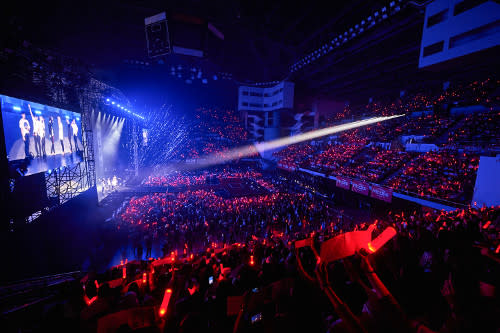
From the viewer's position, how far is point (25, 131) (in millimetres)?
8164

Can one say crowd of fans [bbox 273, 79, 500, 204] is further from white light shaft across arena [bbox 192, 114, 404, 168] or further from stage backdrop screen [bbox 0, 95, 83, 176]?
stage backdrop screen [bbox 0, 95, 83, 176]

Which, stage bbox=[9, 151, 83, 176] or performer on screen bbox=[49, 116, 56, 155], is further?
performer on screen bbox=[49, 116, 56, 155]

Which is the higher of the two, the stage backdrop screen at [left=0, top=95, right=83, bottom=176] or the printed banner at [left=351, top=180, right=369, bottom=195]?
the stage backdrop screen at [left=0, top=95, right=83, bottom=176]

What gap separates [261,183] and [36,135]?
901 inches

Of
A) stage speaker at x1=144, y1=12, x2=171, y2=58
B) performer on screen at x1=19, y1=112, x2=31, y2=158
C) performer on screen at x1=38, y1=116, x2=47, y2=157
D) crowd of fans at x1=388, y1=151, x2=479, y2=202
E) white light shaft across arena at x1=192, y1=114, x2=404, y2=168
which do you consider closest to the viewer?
stage speaker at x1=144, y1=12, x2=171, y2=58

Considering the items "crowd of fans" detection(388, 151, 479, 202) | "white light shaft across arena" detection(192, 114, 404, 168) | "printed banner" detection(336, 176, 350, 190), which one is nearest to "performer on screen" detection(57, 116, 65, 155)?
"printed banner" detection(336, 176, 350, 190)

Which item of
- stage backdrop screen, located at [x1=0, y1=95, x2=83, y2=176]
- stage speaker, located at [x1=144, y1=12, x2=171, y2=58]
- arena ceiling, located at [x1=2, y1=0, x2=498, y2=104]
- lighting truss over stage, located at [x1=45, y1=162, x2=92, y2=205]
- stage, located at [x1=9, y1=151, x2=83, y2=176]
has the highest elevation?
arena ceiling, located at [x1=2, y1=0, x2=498, y2=104]

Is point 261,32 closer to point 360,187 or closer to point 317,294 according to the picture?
point 360,187

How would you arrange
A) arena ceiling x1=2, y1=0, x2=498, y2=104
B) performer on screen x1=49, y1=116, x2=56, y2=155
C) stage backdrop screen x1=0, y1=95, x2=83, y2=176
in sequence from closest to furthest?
1. stage backdrop screen x1=0, y1=95, x2=83, y2=176
2. performer on screen x1=49, y1=116, x2=56, y2=155
3. arena ceiling x1=2, y1=0, x2=498, y2=104

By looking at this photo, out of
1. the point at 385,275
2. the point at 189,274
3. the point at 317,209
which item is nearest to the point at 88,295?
the point at 189,274

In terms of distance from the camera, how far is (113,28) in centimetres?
2006

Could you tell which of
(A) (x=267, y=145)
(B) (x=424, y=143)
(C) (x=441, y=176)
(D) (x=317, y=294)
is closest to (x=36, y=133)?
(D) (x=317, y=294)

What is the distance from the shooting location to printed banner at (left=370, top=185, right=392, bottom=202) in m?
A: 15.9

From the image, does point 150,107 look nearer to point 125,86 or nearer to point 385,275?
→ point 125,86
